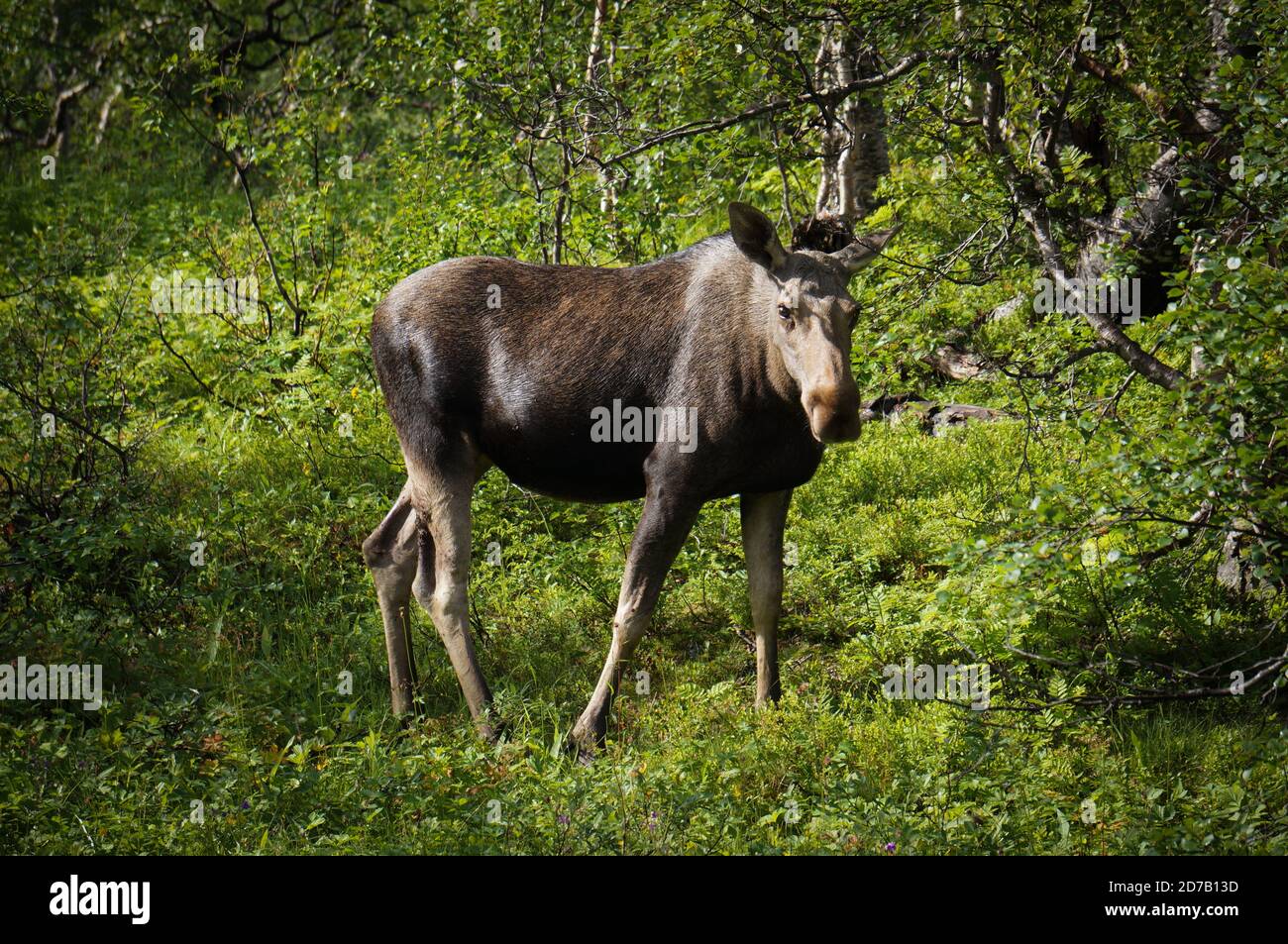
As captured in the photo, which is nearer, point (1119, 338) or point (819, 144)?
point (1119, 338)

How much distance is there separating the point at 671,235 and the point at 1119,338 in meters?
4.20

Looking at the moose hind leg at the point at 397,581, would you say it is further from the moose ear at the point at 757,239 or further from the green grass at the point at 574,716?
the moose ear at the point at 757,239

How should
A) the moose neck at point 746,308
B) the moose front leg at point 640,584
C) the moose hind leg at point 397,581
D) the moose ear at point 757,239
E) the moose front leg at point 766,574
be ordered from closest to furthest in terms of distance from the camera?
Result: 1. the moose ear at point 757,239
2. the moose neck at point 746,308
3. the moose front leg at point 640,584
4. the moose front leg at point 766,574
5. the moose hind leg at point 397,581

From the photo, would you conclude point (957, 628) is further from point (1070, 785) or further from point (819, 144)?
point (819, 144)

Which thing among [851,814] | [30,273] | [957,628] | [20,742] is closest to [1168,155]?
[957,628]

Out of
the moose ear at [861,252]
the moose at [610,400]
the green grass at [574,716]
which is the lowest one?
the green grass at [574,716]

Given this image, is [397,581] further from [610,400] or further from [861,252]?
[861,252]

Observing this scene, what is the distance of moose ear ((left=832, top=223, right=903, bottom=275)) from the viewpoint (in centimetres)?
617

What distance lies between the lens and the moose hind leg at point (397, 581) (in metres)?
6.88

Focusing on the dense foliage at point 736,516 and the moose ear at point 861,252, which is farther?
the moose ear at point 861,252

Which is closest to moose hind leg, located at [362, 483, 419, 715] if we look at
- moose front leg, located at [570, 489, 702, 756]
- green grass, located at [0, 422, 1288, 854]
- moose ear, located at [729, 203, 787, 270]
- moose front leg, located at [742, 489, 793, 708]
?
green grass, located at [0, 422, 1288, 854]

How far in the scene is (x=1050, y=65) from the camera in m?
6.69

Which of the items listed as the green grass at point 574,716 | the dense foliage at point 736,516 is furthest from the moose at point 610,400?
the dense foliage at point 736,516

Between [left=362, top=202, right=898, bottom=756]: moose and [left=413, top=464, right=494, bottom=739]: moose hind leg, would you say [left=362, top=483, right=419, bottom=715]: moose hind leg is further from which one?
[left=413, top=464, right=494, bottom=739]: moose hind leg
